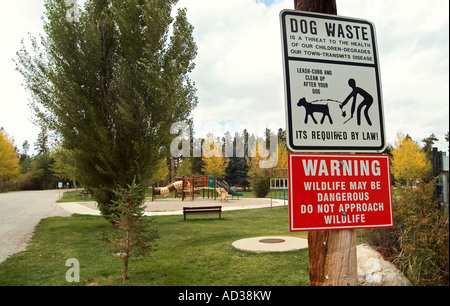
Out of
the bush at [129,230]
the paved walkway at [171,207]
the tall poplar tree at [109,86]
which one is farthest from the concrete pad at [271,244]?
the paved walkway at [171,207]

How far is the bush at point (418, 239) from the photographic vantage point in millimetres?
5074

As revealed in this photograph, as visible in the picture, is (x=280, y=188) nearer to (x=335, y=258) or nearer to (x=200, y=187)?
(x=200, y=187)

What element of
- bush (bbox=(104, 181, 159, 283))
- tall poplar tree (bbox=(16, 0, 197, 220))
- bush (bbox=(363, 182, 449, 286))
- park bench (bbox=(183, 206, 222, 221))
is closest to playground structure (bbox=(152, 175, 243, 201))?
park bench (bbox=(183, 206, 222, 221))

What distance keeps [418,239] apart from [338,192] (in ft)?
15.3

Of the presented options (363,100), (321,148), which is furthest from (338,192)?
(363,100)

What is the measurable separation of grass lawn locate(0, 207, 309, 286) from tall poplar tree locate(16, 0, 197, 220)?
9.42ft

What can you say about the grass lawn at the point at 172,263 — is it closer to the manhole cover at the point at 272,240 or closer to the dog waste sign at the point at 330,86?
the manhole cover at the point at 272,240

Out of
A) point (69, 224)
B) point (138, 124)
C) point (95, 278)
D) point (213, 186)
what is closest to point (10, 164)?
point (213, 186)

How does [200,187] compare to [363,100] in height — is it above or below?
below

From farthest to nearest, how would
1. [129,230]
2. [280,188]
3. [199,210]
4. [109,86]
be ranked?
[280,188]
[199,210]
[109,86]
[129,230]

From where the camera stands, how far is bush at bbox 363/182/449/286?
5074mm

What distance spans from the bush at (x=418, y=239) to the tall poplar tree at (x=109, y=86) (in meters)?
8.56

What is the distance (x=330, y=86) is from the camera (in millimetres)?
1614

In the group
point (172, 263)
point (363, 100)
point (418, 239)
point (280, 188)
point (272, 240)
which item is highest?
point (363, 100)
